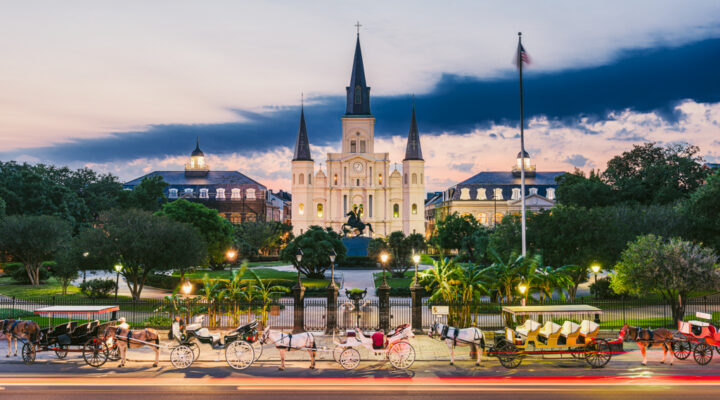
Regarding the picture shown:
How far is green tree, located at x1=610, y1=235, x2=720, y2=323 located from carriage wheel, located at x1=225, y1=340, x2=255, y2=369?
14.8 m

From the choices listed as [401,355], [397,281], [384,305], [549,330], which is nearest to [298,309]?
[384,305]

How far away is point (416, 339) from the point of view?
1855 centimetres

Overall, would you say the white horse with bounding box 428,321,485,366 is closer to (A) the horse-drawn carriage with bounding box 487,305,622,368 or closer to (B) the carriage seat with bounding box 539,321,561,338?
(A) the horse-drawn carriage with bounding box 487,305,622,368

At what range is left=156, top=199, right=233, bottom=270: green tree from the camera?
47.1 metres

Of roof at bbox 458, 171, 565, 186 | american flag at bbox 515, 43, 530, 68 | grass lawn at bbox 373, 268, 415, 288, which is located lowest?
grass lawn at bbox 373, 268, 415, 288

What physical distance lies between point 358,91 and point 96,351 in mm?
84768

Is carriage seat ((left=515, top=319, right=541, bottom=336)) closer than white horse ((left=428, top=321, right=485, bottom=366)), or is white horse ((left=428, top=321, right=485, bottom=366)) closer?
carriage seat ((left=515, top=319, right=541, bottom=336))

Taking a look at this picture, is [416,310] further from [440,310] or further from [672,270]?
[672,270]

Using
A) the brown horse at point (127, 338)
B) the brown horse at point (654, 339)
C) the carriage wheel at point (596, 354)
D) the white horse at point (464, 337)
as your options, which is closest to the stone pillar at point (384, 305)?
the white horse at point (464, 337)

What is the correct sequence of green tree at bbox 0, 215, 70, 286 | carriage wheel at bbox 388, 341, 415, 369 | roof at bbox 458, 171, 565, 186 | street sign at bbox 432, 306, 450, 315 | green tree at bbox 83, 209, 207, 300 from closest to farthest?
carriage wheel at bbox 388, 341, 415, 369
street sign at bbox 432, 306, 450, 315
green tree at bbox 83, 209, 207, 300
green tree at bbox 0, 215, 70, 286
roof at bbox 458, 171, 565, 186

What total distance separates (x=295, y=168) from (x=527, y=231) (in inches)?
2608

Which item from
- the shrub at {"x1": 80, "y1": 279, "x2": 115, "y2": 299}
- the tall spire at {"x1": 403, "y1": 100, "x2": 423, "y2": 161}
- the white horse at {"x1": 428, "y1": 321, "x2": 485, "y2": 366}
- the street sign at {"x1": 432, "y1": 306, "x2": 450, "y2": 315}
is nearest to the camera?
the white horse at {"x1": 428, "y1": 321, "x2": 485, "y2": 366}

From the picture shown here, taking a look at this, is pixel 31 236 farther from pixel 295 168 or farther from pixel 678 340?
pixel 295 168

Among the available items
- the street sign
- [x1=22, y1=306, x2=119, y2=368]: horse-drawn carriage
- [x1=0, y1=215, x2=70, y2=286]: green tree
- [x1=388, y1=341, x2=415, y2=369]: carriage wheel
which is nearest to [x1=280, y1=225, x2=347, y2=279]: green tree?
[x1=0, y1=215, x2=70, y2=286]: green tree
